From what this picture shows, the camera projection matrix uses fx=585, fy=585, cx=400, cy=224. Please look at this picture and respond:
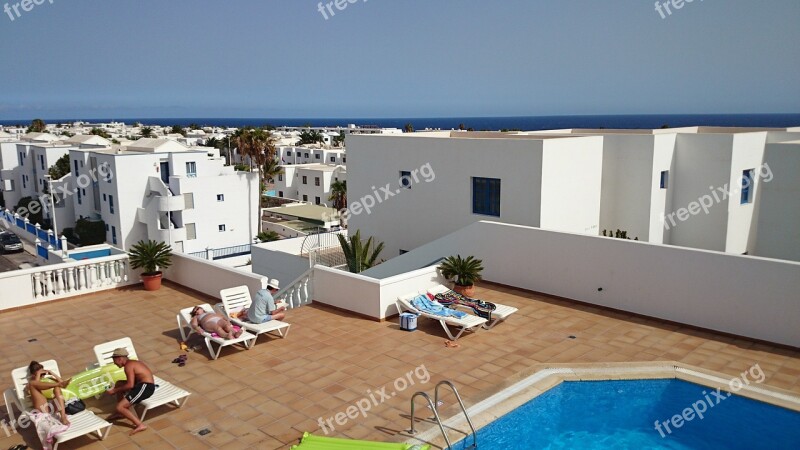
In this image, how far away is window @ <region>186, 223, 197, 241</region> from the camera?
51062 mm

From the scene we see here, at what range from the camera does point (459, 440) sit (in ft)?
26.6

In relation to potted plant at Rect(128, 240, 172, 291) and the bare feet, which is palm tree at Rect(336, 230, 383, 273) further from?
the bare feet

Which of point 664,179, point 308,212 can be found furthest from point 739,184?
point 308,212

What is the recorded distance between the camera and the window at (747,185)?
20.8m

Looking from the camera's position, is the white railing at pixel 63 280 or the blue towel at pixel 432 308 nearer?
the blue towel at pixel 432 308

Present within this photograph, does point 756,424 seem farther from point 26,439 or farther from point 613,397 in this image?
point 26,439

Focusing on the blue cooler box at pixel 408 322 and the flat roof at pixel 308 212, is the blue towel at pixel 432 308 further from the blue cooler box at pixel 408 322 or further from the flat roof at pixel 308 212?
the flat roof at pixel 308 212

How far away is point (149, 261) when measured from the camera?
15.0m

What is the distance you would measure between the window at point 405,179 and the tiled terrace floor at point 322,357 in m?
7.61

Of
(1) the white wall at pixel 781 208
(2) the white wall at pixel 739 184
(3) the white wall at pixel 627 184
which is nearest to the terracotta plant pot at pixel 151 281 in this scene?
(3) the white wall at pixel 627 184

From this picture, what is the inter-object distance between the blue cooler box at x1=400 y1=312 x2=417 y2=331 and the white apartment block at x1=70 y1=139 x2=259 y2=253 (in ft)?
139

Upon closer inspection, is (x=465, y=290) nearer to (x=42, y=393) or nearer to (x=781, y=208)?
(x=42, y=393)

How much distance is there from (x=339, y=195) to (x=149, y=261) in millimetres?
53332

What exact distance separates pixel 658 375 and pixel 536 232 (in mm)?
5146
